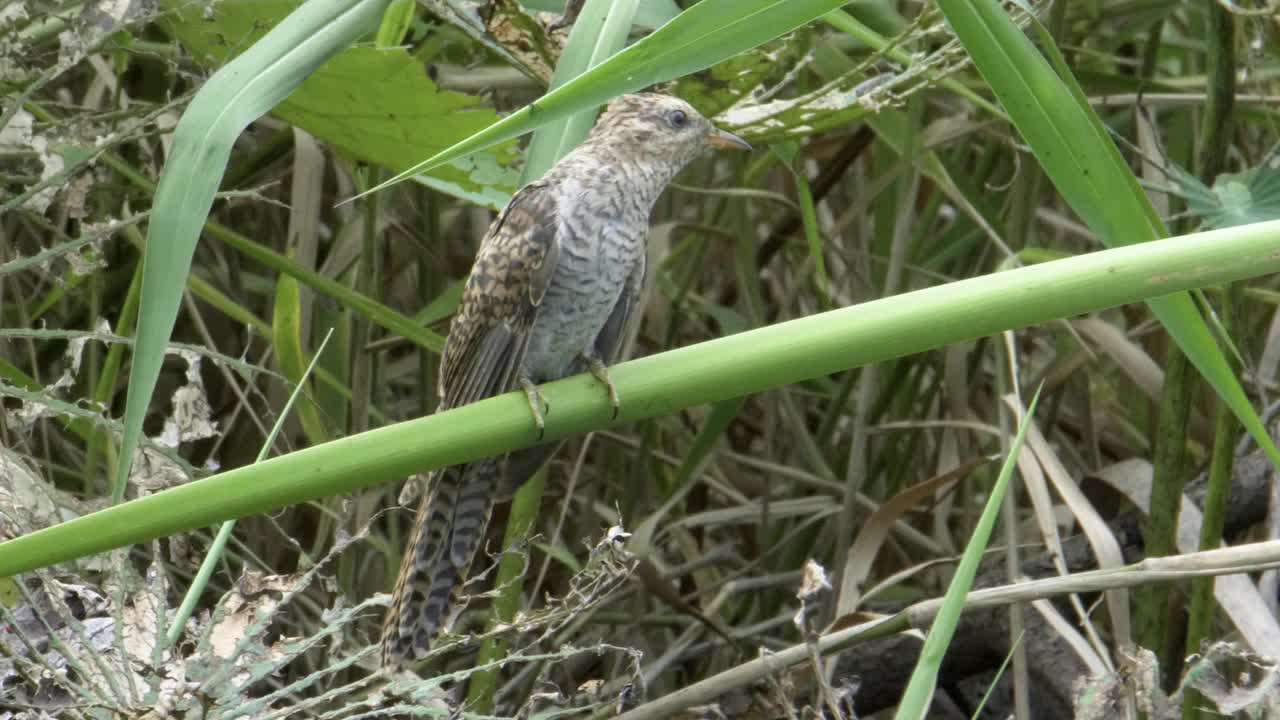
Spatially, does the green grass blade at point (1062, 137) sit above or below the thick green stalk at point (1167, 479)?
above

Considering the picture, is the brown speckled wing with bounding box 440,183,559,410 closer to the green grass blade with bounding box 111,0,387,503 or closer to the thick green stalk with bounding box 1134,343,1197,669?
the green grass blade with bounding box 111,0,387,503

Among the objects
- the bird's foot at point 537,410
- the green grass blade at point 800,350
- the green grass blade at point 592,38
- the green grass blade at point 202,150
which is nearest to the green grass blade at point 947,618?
the green grass blade at point 800,350

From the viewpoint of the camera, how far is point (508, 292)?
80.4 inches

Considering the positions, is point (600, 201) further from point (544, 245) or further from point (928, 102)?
point (928, 102)

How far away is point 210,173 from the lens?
1.06 metres

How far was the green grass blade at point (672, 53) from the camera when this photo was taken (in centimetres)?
107

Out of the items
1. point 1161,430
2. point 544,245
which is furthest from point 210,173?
point 1161,430

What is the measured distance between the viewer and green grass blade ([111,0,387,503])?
100cm

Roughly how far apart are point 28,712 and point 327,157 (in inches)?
68.5

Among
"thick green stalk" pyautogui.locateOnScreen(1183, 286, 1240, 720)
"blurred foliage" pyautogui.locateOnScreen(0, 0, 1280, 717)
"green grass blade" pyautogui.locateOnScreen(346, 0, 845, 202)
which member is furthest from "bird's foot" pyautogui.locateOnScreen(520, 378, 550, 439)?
"thick green stalk" pyautogui.locateOnScreen(1183, 286, 1240, 720)

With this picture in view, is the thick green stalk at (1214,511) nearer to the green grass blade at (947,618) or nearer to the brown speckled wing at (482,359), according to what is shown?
the green grass blade at (947,618)

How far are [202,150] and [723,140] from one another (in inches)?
45.3

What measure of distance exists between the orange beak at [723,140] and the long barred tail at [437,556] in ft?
1.88

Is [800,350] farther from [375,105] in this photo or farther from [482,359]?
[375,105]
